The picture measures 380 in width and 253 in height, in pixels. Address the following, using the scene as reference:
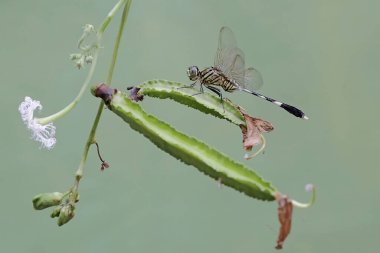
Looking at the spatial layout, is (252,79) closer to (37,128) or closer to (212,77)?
(212,77)

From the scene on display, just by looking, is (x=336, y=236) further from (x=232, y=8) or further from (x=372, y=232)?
(x=232, y=8)

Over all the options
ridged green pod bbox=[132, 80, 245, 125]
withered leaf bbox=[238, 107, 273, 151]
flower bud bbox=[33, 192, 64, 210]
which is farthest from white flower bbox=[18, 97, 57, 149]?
withered leaf bbox=[238, 107, 273, 151]

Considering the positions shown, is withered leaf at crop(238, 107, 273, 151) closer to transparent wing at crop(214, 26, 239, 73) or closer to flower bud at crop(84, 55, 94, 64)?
transparent wing at crop(214, 26, 239, 73)

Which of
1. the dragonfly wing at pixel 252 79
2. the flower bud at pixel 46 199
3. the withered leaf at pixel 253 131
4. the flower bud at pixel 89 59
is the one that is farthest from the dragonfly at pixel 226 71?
the flower bud at pixel 46 199

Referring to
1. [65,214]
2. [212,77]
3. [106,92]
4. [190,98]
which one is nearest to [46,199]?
[65,214]

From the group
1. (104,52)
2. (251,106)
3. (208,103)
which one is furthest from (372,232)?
(208,103)

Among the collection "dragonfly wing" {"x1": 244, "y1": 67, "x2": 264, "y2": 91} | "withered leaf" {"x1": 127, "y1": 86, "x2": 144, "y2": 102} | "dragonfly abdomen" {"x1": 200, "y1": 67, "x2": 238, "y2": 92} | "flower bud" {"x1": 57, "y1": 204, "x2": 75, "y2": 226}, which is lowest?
"flower bud" {"x1": 57, "y1": 204, "x2": 75, "y2": 226}
